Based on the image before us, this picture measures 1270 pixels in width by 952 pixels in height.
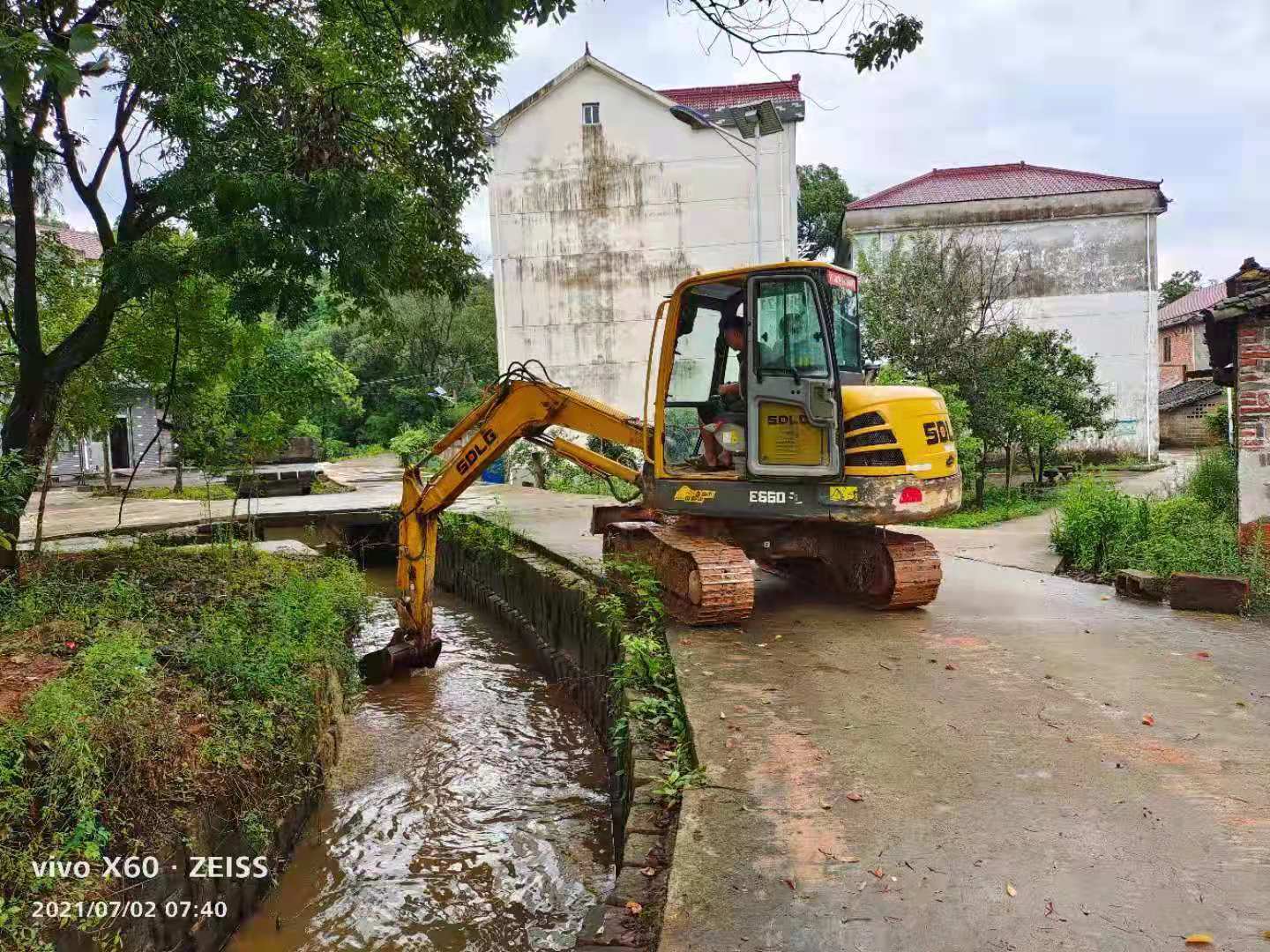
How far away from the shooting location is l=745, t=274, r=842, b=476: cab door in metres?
6.88

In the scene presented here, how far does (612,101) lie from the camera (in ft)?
78.6

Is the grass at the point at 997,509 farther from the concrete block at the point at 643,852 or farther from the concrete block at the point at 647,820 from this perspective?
the concrete block at the point at 643,852

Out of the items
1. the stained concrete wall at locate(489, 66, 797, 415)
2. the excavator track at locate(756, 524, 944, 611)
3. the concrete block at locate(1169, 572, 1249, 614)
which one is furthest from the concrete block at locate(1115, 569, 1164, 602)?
the stained concrete wall at locate(489, 66, 797, 415)

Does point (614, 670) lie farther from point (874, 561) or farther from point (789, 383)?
point (874, 561)

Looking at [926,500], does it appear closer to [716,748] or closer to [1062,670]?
[1062,670]

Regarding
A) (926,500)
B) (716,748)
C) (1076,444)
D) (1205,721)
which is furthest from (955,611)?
(1076,444)

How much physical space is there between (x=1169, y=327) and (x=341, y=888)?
41.7 metres

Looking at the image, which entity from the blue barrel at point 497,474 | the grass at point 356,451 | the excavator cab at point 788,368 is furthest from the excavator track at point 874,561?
the grass at point 356,451

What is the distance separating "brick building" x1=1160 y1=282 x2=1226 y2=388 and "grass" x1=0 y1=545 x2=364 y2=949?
35841 millimetres

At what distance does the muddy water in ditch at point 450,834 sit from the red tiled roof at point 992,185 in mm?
20452

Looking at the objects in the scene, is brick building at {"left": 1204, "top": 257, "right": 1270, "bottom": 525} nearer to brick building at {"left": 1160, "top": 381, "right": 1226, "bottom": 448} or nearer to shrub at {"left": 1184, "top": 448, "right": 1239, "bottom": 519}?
shrub at {"left": 1184, "top": 448, "right": 1239, "bottom": 519}

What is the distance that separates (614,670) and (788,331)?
9.35ft

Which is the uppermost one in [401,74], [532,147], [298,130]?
[532,147]

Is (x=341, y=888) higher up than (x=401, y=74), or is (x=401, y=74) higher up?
(x=401, y=74)
